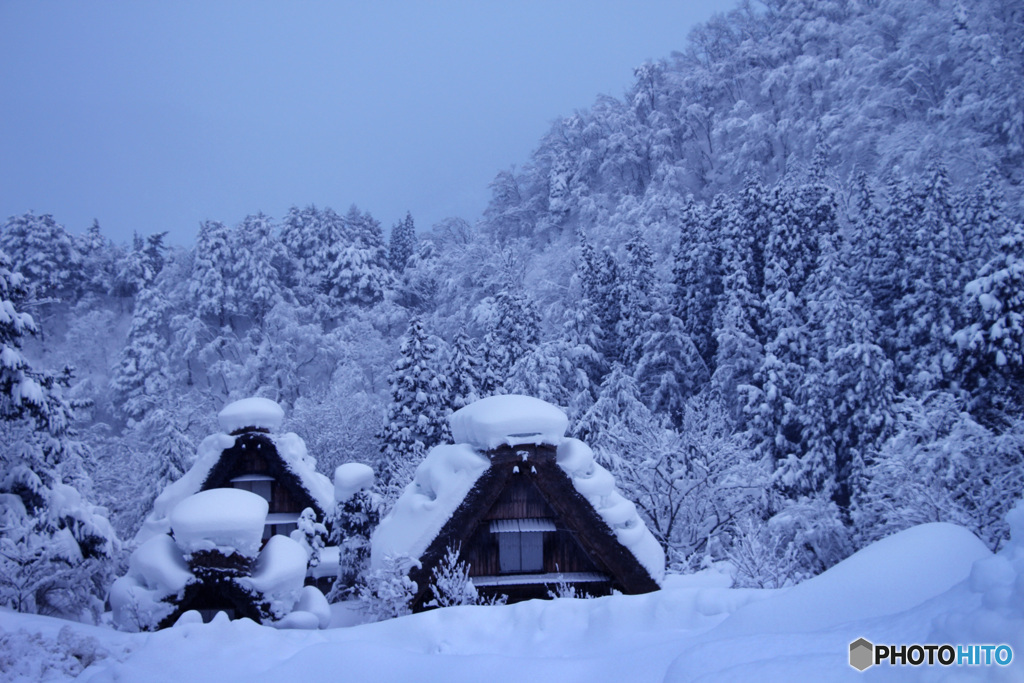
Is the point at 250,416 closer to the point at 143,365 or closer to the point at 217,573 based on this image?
the point at 217,573

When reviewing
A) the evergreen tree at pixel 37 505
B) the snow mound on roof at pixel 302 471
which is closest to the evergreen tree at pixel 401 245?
the snow mound on roof at pixel 302 471

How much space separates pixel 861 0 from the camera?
53.5 m

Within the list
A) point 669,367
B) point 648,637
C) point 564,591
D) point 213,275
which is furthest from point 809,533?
point 213,275

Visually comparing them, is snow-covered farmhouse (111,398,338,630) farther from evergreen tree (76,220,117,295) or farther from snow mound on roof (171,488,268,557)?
evergreen tree (76,220,117,295)

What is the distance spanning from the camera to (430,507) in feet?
38.9

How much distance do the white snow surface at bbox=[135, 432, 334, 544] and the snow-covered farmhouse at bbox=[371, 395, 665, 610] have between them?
608cm

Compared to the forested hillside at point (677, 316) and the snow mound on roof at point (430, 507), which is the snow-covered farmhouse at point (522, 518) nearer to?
the snow mound on roof at point (430, 507)

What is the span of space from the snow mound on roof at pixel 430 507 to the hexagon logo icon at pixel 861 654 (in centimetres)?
866

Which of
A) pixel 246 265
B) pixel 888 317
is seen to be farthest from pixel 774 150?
pixel 246 265

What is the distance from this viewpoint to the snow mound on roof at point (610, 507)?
12.4 metres

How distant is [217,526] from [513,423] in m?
5.83

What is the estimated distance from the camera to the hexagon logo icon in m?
3.57

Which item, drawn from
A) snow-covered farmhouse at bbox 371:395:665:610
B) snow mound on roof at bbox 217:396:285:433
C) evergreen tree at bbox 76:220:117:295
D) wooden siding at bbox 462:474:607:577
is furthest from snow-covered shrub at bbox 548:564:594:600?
evergreen tree at bbox 76:220:117:295

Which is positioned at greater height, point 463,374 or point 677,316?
point 677,316
